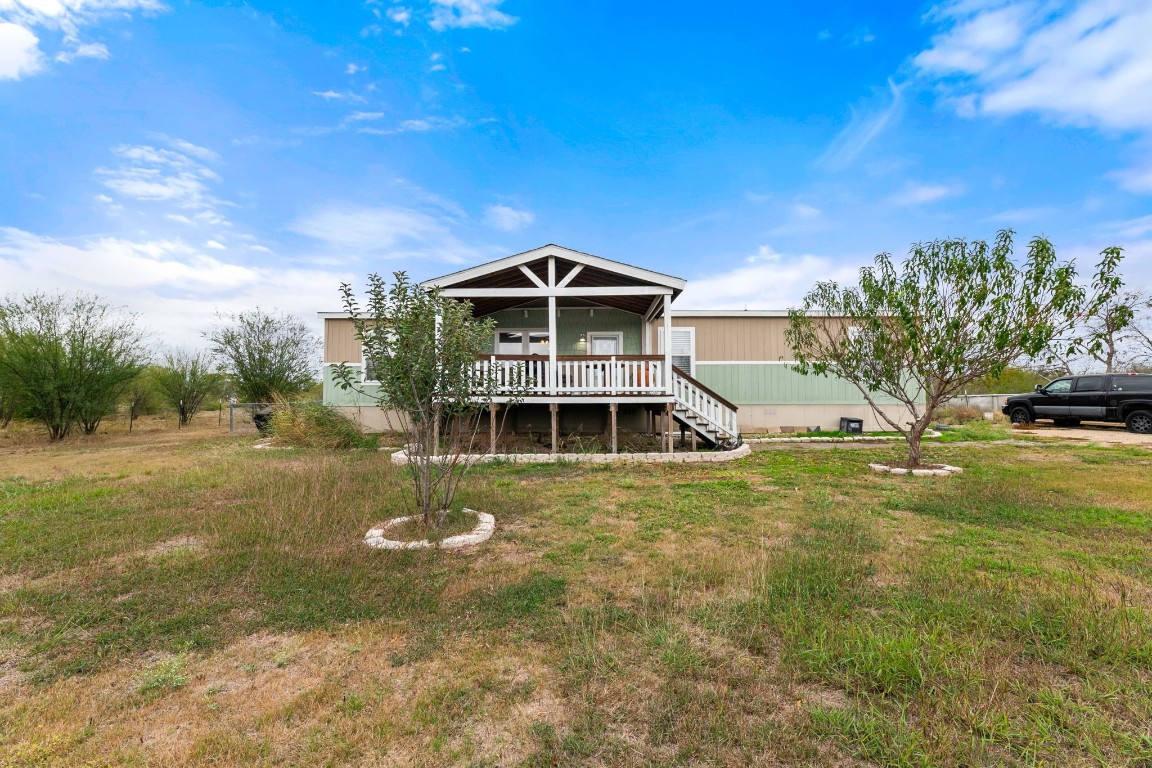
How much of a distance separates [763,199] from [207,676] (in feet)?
61.9

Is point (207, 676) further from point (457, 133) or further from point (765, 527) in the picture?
point (457, 133)

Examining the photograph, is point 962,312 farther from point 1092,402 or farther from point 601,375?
point 1092,402

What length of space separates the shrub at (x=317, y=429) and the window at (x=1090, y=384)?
870 inches

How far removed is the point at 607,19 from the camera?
40.7 ft

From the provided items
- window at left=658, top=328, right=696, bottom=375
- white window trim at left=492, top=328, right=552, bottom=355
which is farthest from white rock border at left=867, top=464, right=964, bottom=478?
white window trim at left=492, top=328, right=552, bottom=355

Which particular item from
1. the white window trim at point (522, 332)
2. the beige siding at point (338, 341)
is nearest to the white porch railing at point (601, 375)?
the white window trim at point (522, 332)

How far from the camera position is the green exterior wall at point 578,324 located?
13.5 m

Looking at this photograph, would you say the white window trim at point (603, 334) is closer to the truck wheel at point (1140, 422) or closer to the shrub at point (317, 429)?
the shrub at point (317, 429)

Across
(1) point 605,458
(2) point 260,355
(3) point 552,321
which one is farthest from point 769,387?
(2) point 260,355

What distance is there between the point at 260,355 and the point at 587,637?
2419 centimetres

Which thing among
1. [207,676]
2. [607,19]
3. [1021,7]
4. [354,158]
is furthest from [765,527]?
[354,158]

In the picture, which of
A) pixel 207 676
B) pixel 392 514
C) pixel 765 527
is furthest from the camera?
pixel 392 514

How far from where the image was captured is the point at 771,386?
14961 mm

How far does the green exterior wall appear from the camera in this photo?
530 inches
